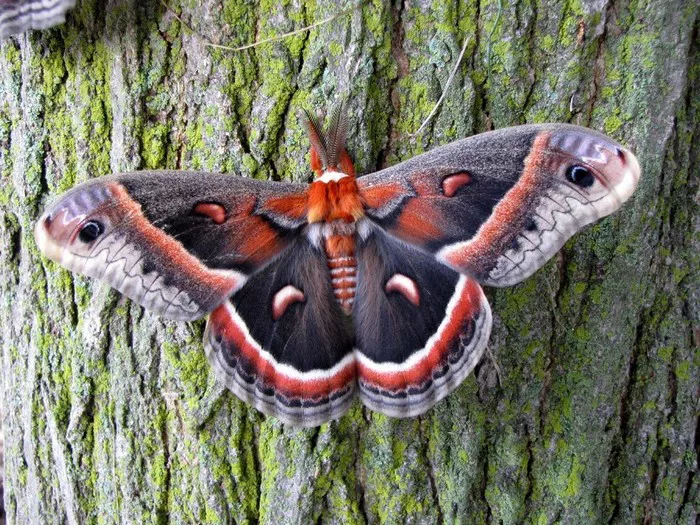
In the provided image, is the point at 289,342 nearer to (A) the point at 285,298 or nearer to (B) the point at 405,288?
(A) the point at 285,298

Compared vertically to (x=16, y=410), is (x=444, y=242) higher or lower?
higher

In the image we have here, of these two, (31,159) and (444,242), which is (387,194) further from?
(31,159)

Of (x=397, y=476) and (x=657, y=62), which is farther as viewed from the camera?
(x=397, y=476)

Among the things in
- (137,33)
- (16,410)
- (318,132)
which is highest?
(137,33)

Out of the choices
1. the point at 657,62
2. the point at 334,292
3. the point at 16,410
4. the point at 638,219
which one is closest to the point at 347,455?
the point at 334,292

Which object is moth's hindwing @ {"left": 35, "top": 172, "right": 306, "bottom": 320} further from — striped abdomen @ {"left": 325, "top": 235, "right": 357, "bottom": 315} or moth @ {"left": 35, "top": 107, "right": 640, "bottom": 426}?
striped abdomen @ {"left": 325, "top": 235, "right": 357, "bottom": 315}

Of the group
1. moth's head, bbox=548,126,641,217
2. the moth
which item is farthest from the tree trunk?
moth's head, bbox=548,126,641,217
